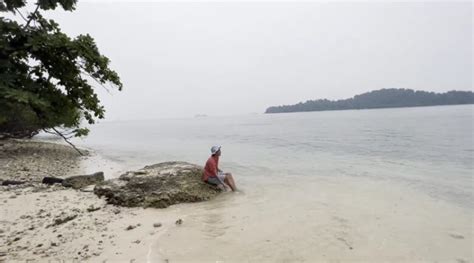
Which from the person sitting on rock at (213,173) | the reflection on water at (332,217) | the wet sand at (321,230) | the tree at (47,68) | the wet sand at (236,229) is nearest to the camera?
the tree at (47,68)

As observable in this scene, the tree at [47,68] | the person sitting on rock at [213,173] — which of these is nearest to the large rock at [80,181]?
the person sitting on rock at [213,173]

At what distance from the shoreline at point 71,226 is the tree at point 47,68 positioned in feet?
7.95

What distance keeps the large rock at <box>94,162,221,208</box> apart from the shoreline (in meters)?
0.41

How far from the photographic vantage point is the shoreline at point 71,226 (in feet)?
19.0

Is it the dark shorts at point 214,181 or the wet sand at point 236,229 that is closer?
the wet sand at point 236,229

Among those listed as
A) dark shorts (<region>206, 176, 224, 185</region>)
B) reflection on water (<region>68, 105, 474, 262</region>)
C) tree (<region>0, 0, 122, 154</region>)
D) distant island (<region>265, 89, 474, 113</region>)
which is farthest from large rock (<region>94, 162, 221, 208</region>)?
distant island (<region>265, 89, 474, 113</region>)

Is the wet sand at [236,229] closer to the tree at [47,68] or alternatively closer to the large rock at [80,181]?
the large rock at [80,181]

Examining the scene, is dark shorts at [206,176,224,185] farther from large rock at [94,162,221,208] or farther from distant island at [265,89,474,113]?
distant island at [265,89,474,113]

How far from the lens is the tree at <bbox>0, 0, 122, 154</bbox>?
13.7ft

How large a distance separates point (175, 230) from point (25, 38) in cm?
467

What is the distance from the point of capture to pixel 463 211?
10.0 meters

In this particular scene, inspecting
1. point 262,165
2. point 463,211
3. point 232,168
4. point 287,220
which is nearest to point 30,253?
point 287,220

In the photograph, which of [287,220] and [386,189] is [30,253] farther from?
[386,189]

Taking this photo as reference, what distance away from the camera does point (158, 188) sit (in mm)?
10148
